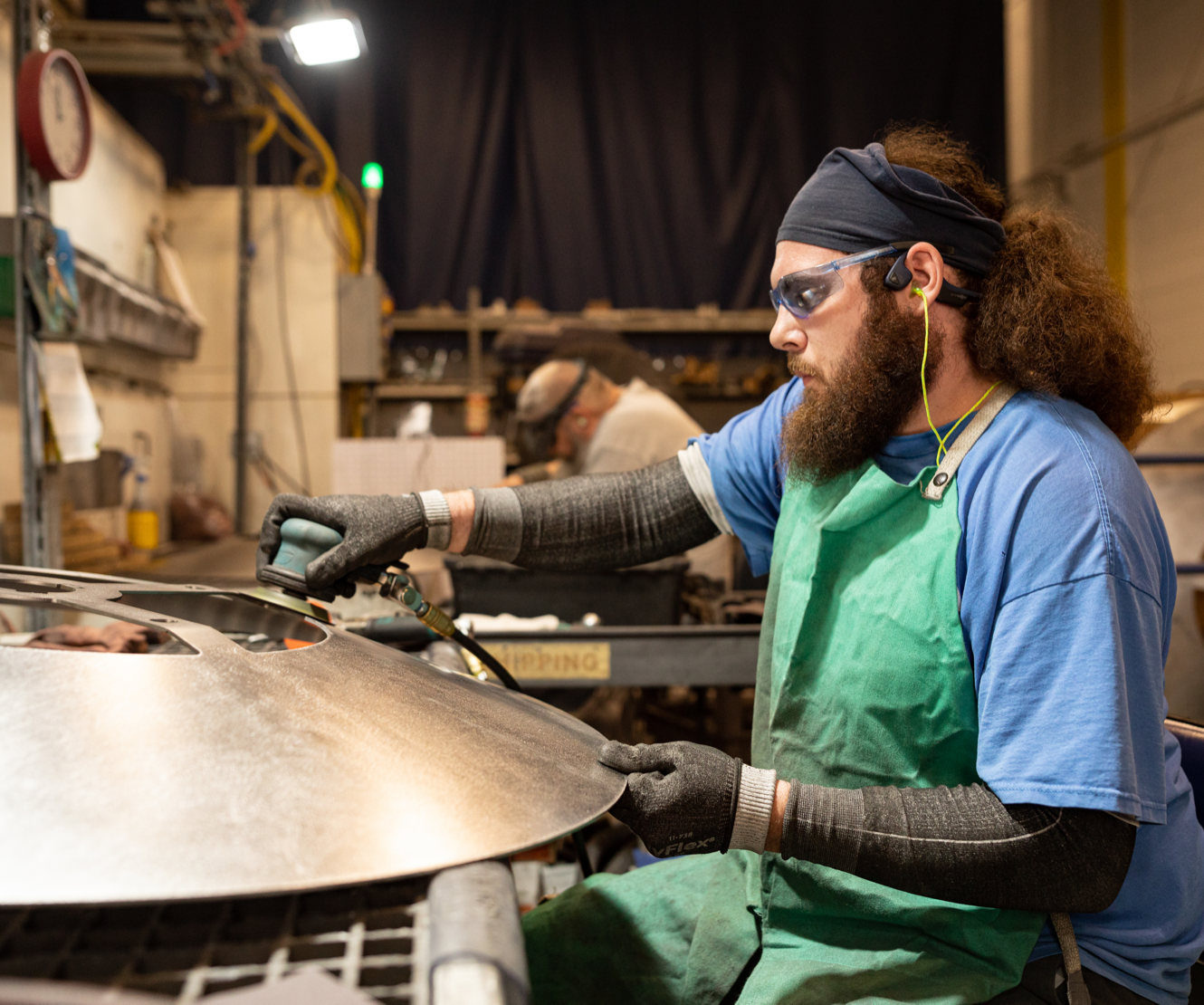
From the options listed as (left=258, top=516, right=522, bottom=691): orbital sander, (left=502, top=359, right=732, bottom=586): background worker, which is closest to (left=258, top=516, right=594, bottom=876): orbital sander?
(left=258, top=516, right=522, bottom=691): orbital sander

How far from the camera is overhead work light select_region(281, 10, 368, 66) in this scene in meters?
2.85

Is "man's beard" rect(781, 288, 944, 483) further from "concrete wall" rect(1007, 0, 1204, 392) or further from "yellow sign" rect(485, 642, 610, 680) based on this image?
"concrete wall" rect(1007, 0, 1204, 392)

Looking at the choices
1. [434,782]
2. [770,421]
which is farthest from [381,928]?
[770,421]

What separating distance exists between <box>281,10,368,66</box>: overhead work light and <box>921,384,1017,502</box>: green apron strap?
2.71m

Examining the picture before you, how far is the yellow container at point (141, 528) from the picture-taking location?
3209 millimetres

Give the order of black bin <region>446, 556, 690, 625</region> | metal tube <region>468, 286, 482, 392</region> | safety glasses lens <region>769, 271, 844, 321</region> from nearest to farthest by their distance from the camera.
→ safety glasses lens <region>769, 271, 844, 321</region>, black bin <region>446, 556, 690, 625</region>, metal tube <region>468, 286, 482, 392</region>

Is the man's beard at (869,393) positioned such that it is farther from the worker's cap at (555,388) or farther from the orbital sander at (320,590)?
the worker's cap at (555,388)

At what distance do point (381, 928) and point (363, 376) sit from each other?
3.87m

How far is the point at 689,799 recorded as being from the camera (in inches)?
27.8

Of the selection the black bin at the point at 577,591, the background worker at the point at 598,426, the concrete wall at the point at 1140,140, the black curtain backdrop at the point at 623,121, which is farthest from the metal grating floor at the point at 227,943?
the black curtain backdrop at the point at 623,121

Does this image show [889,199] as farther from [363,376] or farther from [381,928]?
[363,376]

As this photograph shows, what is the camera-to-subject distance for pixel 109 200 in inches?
131

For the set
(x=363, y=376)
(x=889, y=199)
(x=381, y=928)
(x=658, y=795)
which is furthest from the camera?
(x=363, y=376)

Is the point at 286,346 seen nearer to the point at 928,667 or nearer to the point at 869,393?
the point at 869,393
